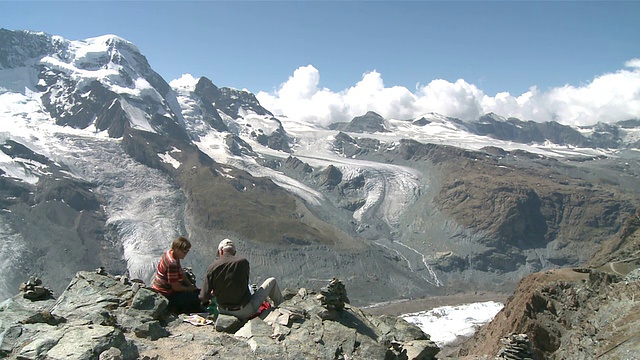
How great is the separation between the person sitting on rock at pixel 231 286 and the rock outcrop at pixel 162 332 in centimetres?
35

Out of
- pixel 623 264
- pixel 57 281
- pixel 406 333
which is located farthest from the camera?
pixel 57 281

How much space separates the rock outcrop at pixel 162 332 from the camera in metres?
11.5

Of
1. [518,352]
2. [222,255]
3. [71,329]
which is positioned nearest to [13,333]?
[71,329]

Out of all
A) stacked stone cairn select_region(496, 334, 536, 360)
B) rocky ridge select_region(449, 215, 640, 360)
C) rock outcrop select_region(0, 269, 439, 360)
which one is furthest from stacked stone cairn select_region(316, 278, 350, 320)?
rocky ridge select_region(449, 215, 640, 360)

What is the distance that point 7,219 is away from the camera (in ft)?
621

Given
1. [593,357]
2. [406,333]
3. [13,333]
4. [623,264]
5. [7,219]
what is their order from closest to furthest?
[13,333]
[406,333]
[593,357]
[623,264]
[7,219]

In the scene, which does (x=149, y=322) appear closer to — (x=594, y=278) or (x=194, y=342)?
(x=194, y=342)

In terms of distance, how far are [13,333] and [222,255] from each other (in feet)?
18.4

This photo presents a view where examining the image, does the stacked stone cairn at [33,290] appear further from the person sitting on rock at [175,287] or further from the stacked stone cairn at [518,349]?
the stacked stone cairn at [518,349]

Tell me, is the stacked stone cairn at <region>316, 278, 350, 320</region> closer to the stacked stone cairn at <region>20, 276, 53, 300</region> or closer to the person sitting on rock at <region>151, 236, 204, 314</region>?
the person sitting on rock at <region>151, 236, 204, 314</region>

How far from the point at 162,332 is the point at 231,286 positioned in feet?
8.16

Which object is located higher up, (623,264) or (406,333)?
(406,333)

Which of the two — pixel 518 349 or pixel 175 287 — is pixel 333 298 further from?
pixel 518 349

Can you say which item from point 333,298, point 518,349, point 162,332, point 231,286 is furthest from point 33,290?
point 518,349
